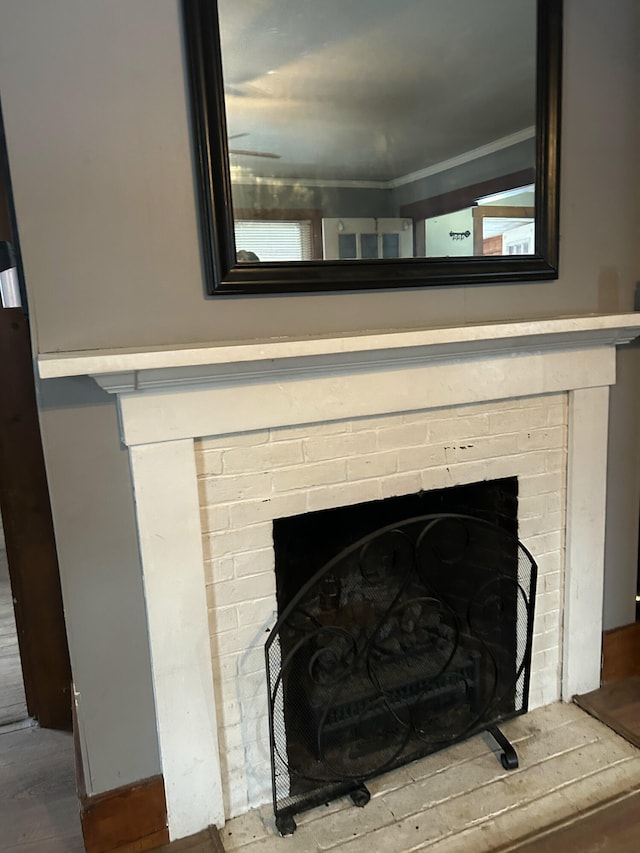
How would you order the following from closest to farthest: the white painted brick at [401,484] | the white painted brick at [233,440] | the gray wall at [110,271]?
1. the gray wall at [110,271]
2. the white painted brick at [233,440]
3. the white painted brick at [401,484]

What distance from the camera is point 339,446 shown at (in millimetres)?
1569

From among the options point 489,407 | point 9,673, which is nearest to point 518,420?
point 489,407

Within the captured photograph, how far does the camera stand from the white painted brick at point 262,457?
1.47 m

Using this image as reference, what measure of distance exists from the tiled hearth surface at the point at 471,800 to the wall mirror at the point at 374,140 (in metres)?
1.29

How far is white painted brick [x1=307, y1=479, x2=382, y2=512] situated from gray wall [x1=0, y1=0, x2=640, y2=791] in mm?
386

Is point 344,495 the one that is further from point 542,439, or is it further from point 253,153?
point 253,153

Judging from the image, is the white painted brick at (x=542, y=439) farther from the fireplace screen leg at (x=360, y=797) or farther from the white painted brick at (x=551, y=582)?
the fireplace screen leg at (x=360, y=797)

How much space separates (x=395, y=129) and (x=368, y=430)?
0.72 metres

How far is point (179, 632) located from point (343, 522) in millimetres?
481

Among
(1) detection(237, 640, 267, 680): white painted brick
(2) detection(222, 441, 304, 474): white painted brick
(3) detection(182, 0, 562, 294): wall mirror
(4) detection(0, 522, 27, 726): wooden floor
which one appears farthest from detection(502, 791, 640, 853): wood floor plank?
(4) detection(0, 522, 27, 726): wooden floor

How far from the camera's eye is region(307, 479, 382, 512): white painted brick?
1.57 metres

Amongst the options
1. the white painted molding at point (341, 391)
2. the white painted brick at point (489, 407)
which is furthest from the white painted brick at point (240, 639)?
the white painted brick at point (489, 407)

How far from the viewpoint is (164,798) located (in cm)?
151

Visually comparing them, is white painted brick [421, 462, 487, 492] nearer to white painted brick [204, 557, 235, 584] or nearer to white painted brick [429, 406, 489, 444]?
white painted brick [429, 406, 489, 444]
